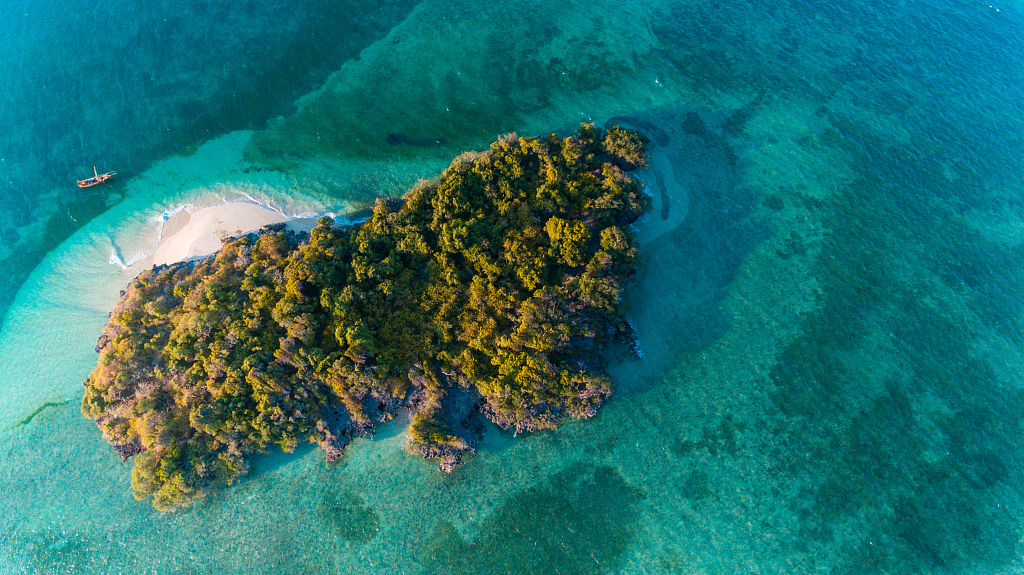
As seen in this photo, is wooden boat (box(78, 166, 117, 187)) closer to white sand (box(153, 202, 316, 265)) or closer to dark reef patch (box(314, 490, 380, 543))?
white sand (box(153, 202, 316, 265))

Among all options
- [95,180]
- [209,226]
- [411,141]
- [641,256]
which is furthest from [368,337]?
[95,180]

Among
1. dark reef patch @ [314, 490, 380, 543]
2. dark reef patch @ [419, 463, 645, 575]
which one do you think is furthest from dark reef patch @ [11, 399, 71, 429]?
dark reef patch @ [419, 463, 645, 575]

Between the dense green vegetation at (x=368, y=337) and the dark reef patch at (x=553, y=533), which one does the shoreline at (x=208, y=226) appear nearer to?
the dense green vegetation at (x=368, y=337)

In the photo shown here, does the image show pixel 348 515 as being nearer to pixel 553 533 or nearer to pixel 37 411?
pixel 553 533

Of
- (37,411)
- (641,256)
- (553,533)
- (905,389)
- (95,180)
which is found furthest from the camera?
(95,180)

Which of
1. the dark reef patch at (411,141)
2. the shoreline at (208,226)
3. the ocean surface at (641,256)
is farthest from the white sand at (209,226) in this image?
the dark reef patch at (411,141)

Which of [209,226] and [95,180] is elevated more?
[95,180]
